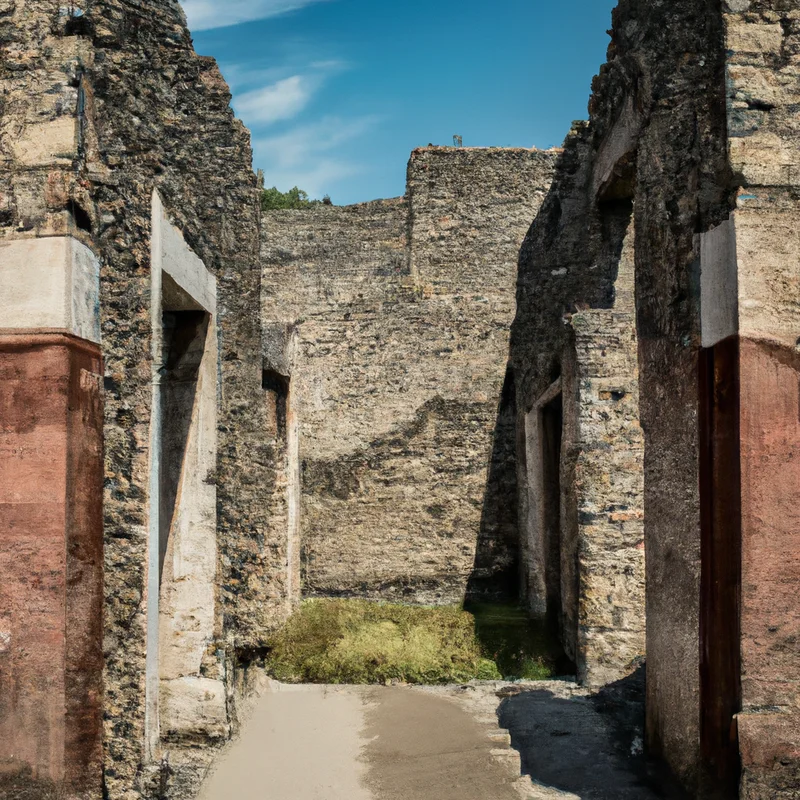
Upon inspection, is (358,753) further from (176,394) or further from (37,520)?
(37,520)

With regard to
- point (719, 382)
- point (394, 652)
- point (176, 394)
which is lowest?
point (394, 652)

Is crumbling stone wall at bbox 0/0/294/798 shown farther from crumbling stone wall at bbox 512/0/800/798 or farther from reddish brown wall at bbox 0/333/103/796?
crumbling stone wall at bbox 512/0/800/798

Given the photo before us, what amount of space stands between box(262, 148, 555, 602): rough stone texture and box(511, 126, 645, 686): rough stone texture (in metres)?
2.26

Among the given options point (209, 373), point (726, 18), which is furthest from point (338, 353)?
point (726, 18)

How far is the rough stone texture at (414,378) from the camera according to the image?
456 inches

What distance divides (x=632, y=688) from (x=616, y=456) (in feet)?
6.05

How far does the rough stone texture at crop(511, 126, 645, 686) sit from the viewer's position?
22.7 ft

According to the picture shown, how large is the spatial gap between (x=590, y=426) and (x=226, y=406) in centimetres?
315

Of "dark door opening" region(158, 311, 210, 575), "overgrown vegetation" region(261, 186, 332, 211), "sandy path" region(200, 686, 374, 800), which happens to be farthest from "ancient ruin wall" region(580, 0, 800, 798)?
"overgrown vegetation" region(261, 186, 332, 211)

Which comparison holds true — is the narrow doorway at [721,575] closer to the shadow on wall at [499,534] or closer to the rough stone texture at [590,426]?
the rough stone texture at [590,426]

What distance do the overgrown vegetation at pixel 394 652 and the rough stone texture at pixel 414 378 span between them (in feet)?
6.07

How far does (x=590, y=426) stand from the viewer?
23.3 feet

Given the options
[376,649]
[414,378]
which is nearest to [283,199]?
[414,378]

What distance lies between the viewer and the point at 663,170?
4.49 meters
